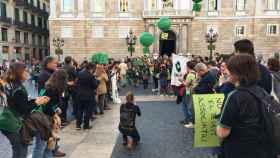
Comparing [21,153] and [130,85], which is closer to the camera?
[21,153]

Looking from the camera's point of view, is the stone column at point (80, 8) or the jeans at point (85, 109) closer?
the jeans at point (85, 109)

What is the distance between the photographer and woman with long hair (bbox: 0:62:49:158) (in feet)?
12.1

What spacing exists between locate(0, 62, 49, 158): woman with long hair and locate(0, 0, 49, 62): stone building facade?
3490 cm

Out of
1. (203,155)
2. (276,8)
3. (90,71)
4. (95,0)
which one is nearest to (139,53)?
(95,0)

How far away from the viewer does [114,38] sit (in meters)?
34.2

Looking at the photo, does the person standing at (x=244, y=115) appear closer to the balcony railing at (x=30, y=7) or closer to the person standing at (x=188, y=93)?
the person standing at (x=188, y=93)

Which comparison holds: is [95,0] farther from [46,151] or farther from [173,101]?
[46,151]

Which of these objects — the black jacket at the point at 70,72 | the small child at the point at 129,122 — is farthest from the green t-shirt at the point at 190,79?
the black jacket at the point at 70,72

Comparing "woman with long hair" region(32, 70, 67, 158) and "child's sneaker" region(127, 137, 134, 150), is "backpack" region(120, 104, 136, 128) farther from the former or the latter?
"woman with long hair" region(32, 70, 67, 158)

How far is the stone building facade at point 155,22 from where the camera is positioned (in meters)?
32.7

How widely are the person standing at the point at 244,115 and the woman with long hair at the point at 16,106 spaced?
96.8 inches

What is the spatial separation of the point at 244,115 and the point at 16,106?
2.80 m

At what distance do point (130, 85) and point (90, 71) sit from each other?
33.5ft

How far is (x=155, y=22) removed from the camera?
3262 cm
